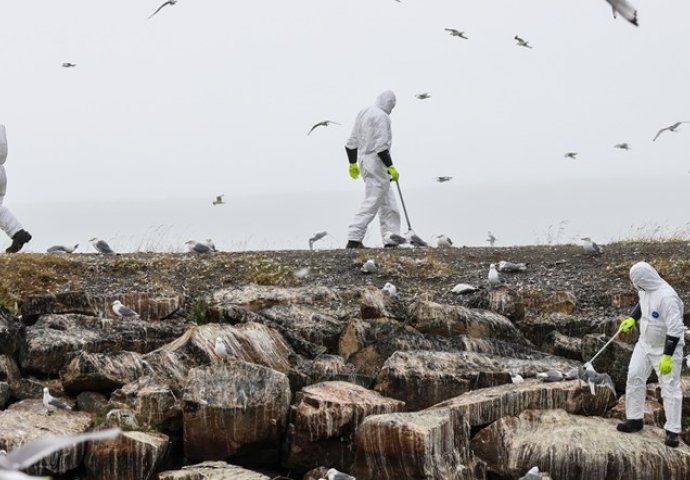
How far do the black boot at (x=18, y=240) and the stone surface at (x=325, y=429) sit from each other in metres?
7.89

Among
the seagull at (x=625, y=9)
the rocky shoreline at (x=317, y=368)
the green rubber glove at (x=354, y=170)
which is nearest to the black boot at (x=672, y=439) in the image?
the rocky shoreline at (x=317, y=368)

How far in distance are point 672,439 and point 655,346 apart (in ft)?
3.68

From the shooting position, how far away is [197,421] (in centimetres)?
1282

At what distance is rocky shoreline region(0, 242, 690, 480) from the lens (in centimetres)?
1242

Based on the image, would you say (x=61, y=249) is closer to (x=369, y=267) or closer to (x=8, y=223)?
(x=8, y=223)

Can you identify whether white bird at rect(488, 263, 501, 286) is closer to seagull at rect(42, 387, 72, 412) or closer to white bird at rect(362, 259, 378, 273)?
white bird at rect(362, 259, 378, 273)

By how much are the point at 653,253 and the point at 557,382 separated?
20.7ft

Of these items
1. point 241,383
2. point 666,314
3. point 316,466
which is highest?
point 666,314

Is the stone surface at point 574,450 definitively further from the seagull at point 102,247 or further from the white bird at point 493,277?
the seagull at point 102,247

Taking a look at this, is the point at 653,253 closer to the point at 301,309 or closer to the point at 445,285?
the point at 445,285

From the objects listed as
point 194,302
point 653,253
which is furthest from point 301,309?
point 653,253

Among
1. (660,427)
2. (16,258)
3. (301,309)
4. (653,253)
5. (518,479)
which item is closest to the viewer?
(518,479)

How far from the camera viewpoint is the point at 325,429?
42.7 ft

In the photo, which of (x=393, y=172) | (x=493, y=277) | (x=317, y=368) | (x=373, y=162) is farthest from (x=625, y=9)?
(x=373, y=162)
